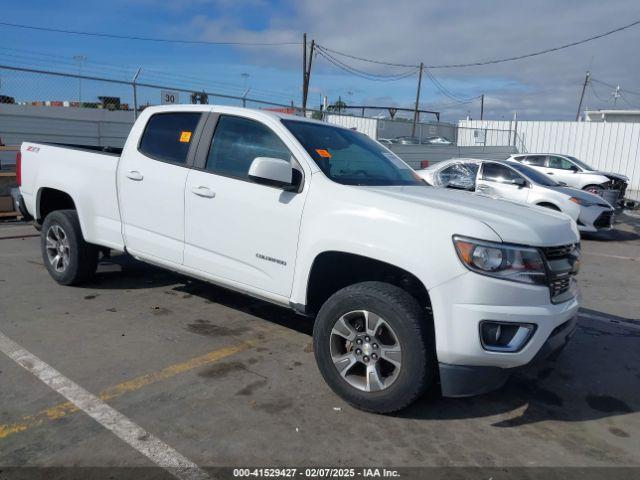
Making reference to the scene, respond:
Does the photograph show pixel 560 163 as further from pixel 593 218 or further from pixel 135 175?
pixel 135 175

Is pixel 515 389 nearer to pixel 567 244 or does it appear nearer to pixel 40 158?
pixel 567 244

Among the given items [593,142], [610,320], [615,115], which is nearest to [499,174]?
[610,320]

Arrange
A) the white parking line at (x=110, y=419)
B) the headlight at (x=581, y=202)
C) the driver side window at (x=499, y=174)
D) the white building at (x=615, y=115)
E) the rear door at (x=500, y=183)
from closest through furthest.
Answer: the white parking line at (x=110, y=419), the headlight at (x=581, y=202), the rear door at (x=500, y=183), the driver side window at (x=499, y=174), the white building at (x=615, y=115)

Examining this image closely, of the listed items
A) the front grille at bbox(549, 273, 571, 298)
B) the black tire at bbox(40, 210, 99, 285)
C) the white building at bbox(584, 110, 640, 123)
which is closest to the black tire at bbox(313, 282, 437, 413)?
the front grille at bbox(549, 273, 571, 298)

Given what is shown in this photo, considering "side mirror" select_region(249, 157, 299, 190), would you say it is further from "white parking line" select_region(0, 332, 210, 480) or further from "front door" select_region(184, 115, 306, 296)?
"white parking line" select_region(0, 332, 210, 480)

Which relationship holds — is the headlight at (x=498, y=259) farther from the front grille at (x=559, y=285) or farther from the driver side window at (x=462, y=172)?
the driver side window at (x=462, y=172)

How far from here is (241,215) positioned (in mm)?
4195

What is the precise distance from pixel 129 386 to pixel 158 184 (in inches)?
70.4

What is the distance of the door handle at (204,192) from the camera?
438 cm

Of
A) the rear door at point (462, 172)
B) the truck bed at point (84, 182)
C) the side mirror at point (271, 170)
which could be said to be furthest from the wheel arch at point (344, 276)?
the rear door at point (462, 172)

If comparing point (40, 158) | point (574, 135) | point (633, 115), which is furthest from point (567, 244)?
point (633, 115)

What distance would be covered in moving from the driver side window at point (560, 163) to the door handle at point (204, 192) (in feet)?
50.9

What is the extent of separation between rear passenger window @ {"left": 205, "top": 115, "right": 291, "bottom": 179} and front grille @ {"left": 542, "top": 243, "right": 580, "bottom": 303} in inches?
75.3

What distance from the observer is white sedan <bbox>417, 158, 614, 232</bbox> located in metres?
11.2
